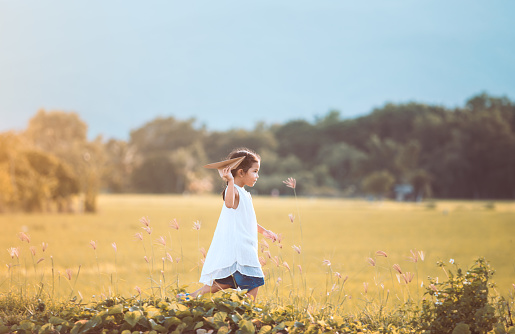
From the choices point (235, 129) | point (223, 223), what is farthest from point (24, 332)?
point (235, 129)

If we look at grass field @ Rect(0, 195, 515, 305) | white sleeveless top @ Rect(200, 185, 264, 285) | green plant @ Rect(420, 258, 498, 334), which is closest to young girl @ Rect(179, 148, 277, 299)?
white sleeveless top @ Rect(200, 185, 264, 285)

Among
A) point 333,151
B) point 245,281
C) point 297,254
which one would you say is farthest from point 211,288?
point 333,151

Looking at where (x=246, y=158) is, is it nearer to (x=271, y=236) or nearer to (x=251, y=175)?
(x=251, y=175)

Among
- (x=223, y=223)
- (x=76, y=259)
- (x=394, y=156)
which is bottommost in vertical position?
(x=76, y=259)

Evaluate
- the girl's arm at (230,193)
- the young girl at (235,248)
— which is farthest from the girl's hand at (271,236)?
the girl's arm at (230,193)

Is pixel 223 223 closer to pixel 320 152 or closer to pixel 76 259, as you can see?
pixel 76 259

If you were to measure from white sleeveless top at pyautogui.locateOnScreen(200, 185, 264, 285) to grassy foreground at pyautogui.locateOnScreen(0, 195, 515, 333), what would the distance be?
0.16m

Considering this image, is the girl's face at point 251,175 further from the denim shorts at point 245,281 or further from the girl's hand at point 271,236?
the denim shorts at point 245,281

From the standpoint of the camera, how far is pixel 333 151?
250 ft

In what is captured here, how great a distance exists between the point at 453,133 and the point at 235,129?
115 ft

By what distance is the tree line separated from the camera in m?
62.9

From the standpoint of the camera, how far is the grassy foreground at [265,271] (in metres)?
3.76

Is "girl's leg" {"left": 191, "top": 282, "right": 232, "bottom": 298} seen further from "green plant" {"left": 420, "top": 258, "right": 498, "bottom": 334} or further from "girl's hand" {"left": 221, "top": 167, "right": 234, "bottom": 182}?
"green plant" {"left": 420, "top": 258, "right": 498, "bottom": 334}

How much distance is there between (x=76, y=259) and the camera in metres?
11.2
